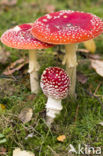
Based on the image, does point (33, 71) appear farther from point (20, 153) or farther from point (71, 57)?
point (20, 153)

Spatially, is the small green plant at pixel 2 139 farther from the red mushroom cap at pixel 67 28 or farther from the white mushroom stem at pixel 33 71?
the red mushroom cap at pixel 67 28

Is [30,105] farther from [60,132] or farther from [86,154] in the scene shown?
[86,154]

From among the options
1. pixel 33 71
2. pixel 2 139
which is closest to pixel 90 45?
pixel 33 71

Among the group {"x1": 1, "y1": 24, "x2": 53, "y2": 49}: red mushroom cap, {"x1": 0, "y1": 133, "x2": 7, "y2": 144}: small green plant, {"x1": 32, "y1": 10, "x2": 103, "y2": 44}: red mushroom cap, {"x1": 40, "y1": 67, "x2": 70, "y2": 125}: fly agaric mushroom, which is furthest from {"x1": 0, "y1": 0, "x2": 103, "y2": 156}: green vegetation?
{"x1": 32, "y1": 10, "x2": 103, "y2": 44}: red mushroom cap

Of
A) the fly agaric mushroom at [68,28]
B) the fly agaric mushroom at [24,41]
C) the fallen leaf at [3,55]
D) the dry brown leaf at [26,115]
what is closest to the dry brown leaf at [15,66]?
the fallen leaf at [3,55]

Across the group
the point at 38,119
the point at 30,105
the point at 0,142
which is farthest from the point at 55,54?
the point at 0,142

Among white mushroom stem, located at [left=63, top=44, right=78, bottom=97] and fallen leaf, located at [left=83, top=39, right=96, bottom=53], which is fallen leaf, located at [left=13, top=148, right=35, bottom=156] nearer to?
white mushroom stem, located at [left=63, top=44, right=78, bottom=97]
